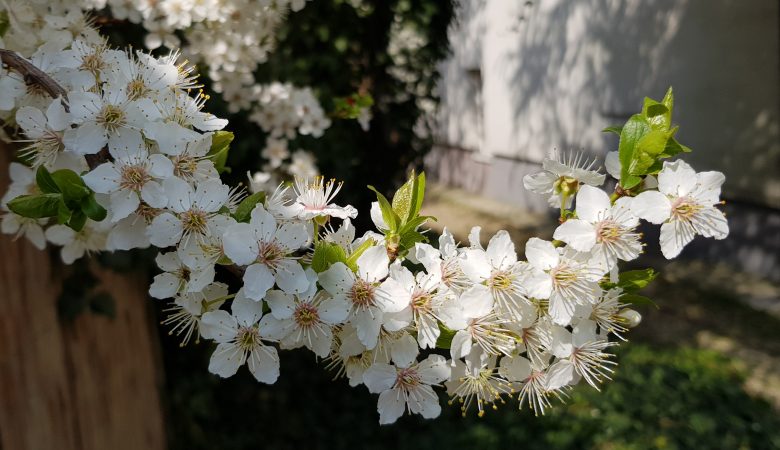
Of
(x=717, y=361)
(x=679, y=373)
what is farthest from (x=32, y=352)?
(x=717, y=361)

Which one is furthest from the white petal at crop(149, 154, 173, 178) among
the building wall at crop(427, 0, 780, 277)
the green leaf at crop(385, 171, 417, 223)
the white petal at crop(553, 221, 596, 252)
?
the building wall at crop(427, 0, 780, 277)

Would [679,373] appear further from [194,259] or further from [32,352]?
[194,259]

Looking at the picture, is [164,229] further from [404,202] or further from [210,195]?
[404,202]

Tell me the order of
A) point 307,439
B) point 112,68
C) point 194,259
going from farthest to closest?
point 307,439, point 112,68, point 194,259

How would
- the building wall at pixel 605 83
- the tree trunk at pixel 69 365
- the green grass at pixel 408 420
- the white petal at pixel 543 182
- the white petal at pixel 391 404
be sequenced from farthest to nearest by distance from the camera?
1. the building wall at pixel 605 83
2. the green grass at pixel 408 420
3. the tree trunk at pixel 69 365
4. the white petal at pixel 543 182
5. the white petal at pixel 391 404

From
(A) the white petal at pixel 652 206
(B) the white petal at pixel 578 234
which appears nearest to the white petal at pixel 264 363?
(B) the white petal at pixel 578 234

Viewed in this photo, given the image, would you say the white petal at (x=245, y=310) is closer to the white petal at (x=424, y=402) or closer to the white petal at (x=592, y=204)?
the white petal at (x=424, y=402)

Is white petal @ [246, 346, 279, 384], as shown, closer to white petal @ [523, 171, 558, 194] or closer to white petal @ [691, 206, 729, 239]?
white petal @ [523, 171, 558, 194]
